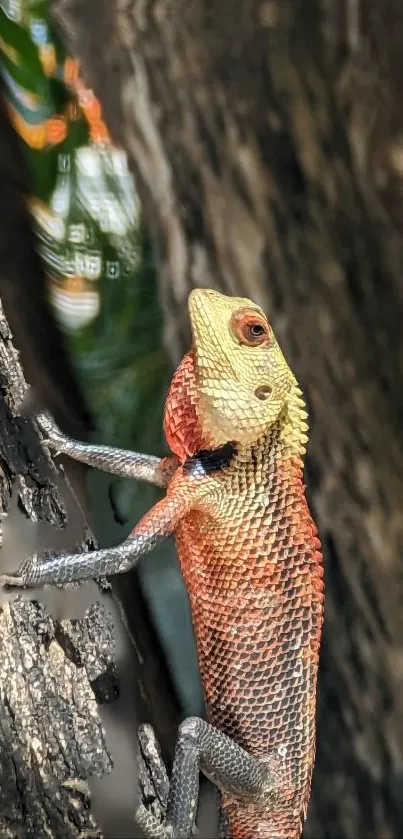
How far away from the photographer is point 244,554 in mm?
910

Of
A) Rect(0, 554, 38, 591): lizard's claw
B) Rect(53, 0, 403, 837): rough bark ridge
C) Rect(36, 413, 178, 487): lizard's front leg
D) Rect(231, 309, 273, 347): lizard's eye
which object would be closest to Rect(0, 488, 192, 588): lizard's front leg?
Rect(0, 554, 38, 591): lizard's claw

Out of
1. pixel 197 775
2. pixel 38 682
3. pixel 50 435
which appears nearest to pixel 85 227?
pixel 50 435

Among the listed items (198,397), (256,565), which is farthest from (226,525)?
(198,397)

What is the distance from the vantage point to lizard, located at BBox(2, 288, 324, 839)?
89cm

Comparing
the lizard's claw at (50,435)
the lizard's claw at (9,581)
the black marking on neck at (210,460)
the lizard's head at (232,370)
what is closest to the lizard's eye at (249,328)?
the lizard's head at (232,370)

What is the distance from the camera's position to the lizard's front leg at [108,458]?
99cm

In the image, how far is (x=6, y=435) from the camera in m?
0.91

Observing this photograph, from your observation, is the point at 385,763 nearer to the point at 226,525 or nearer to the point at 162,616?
the point at 162,616

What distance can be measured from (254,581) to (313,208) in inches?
26.5

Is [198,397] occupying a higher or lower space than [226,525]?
higher

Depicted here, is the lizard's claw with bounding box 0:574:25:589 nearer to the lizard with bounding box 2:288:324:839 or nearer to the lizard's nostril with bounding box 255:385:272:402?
the lizard with bounding box 2:288:324:839

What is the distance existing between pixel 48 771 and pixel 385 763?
702mm

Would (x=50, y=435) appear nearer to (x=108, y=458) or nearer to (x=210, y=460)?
(x=108, y=458)

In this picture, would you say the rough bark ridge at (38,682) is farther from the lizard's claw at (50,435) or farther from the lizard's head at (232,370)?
the lizard's head at (232,370)
